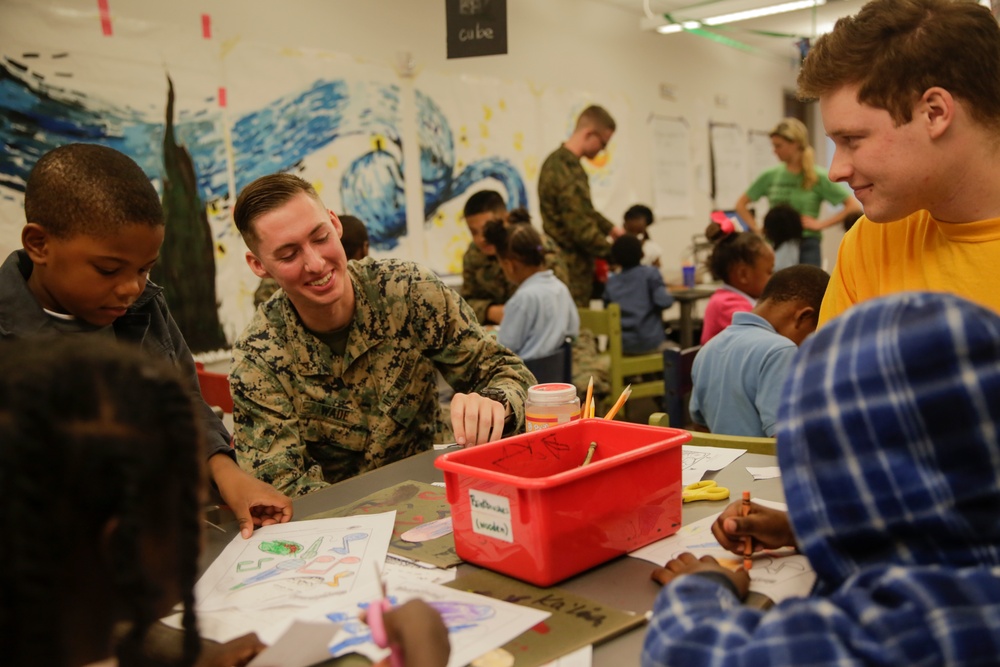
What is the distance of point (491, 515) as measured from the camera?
→ 1030 millimetres

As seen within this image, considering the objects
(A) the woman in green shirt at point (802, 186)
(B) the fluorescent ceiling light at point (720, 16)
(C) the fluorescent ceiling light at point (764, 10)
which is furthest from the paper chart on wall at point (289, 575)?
(C) the fluorescent ceiling light at point (764, 10)

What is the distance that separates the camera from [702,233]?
25.8ft

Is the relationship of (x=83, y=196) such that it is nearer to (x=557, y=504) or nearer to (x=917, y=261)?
(x=557, y=504)

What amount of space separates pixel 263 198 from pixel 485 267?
276 centimetres

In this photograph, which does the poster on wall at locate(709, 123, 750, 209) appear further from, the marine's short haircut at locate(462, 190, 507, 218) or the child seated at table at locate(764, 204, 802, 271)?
the marine's short haircut at locate(462, 190, 507, 218)

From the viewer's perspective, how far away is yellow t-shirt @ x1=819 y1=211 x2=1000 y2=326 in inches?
Result: 53.1

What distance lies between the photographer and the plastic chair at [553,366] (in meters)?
2.89

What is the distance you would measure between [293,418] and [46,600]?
114cm

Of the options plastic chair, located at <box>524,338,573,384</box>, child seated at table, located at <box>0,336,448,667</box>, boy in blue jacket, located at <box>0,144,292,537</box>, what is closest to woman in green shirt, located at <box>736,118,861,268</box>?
plastic chair, located at <box>524,338,573,384</box>

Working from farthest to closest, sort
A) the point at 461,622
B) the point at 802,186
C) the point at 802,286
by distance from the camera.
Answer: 1. the point at 802,186
2. the point at 802,286
3. the point at 461,622

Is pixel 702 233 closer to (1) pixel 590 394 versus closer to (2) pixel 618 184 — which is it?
(2) pixel 618 184

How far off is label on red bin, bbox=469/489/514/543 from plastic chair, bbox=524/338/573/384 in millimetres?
1773

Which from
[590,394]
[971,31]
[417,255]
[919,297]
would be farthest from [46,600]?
[417,255]

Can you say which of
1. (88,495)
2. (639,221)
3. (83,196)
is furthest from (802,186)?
(88,495)
